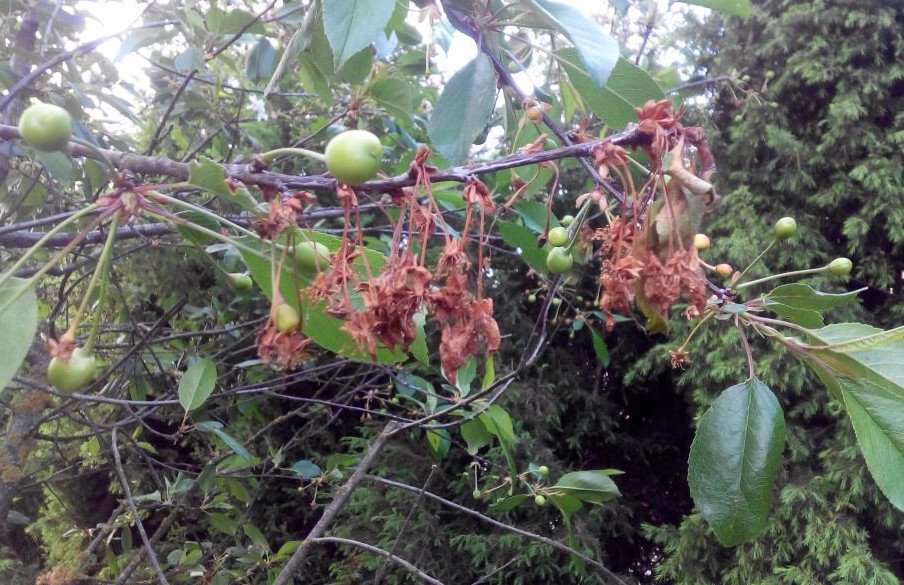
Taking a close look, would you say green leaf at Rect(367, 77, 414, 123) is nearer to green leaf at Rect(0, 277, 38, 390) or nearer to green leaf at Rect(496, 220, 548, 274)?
green leaf at Rect(496, 220, 548, 274)

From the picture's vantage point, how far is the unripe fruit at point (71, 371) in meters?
0.51

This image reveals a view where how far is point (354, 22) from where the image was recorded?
0.59 meters

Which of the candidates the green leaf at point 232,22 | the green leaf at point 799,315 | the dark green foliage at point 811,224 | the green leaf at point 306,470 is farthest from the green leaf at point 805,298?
the dark green foliage at point 811,224

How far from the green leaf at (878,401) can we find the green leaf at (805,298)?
0.34ft

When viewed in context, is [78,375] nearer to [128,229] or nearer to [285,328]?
[285,328]

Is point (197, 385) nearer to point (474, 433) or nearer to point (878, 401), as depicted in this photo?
point (474, 433)

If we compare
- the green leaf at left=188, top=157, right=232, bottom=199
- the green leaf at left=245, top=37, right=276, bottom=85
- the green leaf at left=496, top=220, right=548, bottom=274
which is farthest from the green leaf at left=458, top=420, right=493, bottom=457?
the green leaf at left=188, top=157, right=232, bottom=199

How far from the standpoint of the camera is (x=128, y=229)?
4.27 feet

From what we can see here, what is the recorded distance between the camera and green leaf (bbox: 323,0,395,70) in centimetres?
58

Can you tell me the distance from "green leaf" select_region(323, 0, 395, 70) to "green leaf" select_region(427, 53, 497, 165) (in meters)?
0.18

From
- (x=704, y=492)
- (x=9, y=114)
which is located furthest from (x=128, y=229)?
(x=704, y=492)

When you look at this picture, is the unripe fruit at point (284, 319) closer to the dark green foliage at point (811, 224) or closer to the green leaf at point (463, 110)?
the green leaf at point (463, 110)

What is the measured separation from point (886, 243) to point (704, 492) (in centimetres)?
277

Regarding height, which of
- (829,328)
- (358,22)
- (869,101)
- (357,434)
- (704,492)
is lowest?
(357,434)
